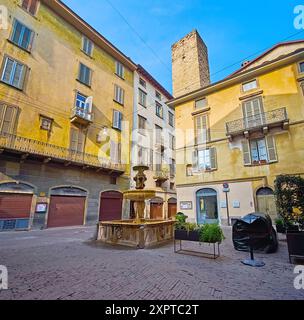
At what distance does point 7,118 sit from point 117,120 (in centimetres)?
930

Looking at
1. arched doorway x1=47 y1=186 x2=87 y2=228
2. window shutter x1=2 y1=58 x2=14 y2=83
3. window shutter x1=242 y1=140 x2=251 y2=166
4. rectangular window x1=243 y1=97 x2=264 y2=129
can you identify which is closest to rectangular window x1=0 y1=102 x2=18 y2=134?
window shutter x1=2 y1=58 x2=14 y2=83

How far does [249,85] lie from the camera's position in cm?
1567

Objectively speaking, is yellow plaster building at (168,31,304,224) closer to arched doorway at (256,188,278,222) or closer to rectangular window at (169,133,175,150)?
arched doorway at (256,188,278,222)

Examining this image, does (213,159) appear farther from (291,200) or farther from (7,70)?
(7,70)

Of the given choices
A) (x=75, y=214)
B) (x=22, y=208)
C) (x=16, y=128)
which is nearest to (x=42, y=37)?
(x=16, y=128)

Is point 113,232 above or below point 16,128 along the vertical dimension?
below

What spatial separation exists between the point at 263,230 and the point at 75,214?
497 inches

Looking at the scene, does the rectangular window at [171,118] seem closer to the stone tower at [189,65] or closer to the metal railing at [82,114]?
the stone tower at [189,65]

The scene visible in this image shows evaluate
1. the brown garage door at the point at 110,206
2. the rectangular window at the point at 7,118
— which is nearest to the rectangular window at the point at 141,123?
the brown garage door at the point at 110,206

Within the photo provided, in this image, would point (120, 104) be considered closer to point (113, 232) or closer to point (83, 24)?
point (83, 24)

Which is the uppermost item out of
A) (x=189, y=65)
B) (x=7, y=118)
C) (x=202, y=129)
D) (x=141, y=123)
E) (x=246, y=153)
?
(x=189, y=65)

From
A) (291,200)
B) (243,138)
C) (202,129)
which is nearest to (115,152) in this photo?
(202,129)

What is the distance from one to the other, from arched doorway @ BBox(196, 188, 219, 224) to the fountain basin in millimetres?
8075

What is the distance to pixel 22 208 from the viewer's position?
458 inches
